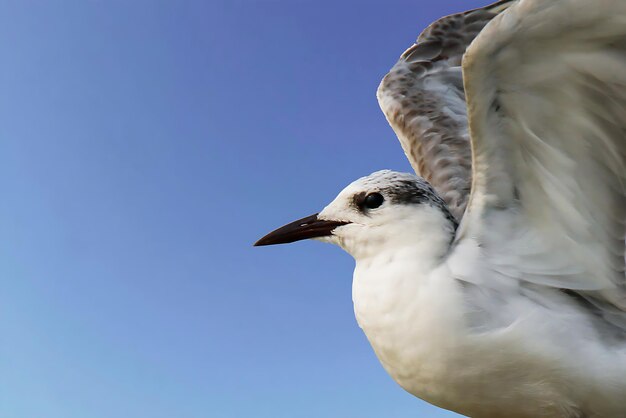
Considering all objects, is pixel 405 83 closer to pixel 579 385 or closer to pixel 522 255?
pixel 522 255

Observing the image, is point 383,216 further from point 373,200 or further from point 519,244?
point 519,244

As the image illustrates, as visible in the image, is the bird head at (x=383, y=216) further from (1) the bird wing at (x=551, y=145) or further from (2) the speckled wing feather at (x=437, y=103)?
(2) the speckled wing feather at (x=437, y=103)

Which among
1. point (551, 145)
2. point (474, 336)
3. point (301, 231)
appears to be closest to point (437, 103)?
point (301, 231)

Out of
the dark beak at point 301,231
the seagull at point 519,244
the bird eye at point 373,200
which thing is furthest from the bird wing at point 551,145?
the dark beak at point 301,231

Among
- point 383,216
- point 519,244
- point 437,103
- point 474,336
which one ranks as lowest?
point 474,336

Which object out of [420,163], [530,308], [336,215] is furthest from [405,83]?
[530,308]

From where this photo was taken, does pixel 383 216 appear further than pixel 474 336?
Yes

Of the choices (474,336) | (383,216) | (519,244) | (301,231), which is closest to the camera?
(474,336)
